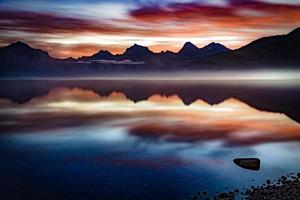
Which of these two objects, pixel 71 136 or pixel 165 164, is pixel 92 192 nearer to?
pixel 165 164

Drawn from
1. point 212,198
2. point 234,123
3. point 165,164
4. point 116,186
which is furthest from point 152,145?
point 234,123

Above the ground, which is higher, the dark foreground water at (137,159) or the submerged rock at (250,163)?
the submerged rock at (250,163)

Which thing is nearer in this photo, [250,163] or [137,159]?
[250,163]

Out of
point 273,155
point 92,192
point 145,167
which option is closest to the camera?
point 92,192

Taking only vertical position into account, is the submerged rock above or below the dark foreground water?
above

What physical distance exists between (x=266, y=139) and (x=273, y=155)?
1079 cm

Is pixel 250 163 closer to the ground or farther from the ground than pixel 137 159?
farther from the ground

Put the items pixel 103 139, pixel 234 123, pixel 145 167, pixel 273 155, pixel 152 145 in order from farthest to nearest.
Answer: pixel 234 123
pixel 103 139
pixel 152 145
pixel 273 155
pixel 145 167

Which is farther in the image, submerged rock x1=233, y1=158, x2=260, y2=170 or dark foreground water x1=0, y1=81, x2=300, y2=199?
submerged rock x1=233, y1=158, x2=260, y2=170

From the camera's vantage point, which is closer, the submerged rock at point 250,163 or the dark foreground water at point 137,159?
the dark foreground water at point 137,159

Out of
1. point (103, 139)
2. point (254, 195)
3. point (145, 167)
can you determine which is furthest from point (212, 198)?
point (103, 139)

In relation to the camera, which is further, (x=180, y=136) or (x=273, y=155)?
(x=180, y=136)

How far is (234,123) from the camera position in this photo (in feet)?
212

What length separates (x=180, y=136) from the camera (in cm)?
4919
